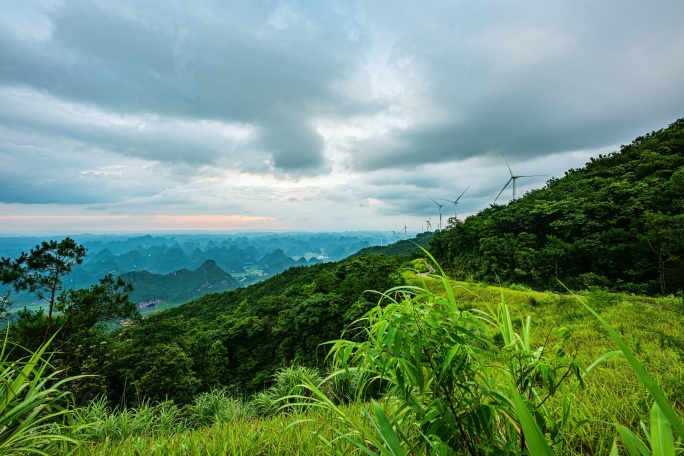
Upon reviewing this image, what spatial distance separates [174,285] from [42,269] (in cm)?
15578

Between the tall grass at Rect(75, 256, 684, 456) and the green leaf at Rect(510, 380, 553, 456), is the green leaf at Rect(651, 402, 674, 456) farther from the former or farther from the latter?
the green leaf at Rect(510, 380, 553, 456)

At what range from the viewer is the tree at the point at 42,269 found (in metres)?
10.4

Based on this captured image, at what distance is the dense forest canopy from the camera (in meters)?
16.8

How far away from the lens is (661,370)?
325 centimetres

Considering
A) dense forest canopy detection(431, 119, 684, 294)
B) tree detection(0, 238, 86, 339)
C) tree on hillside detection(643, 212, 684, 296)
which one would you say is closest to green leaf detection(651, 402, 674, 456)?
tree detection(0, 238, 86, 339)

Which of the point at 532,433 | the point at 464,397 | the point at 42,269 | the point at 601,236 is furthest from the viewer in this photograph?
the point at 601,236

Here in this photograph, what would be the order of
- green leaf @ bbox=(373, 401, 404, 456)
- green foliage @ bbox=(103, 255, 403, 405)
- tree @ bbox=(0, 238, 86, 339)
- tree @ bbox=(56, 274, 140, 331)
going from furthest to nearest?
green foliage @ bbox=(103, 255, 403, 405) → tree @ bbox=(56, 274, 140, 331) → tree @ bbox=(0, 238, 86, 339) → green leaf @ bbox=(373, 401, 404, 456)

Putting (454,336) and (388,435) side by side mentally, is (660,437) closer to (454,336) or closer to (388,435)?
(454,336)

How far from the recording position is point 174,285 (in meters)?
144

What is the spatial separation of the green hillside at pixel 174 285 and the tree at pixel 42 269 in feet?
407

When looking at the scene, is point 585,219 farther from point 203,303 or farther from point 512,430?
point 203,303

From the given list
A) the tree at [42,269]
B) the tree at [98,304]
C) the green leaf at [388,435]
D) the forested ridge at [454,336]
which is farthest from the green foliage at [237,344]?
the green leaf at [388,435]

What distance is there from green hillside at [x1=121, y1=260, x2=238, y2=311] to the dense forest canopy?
129703mm

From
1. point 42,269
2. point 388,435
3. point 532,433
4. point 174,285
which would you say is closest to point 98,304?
point 42,269
